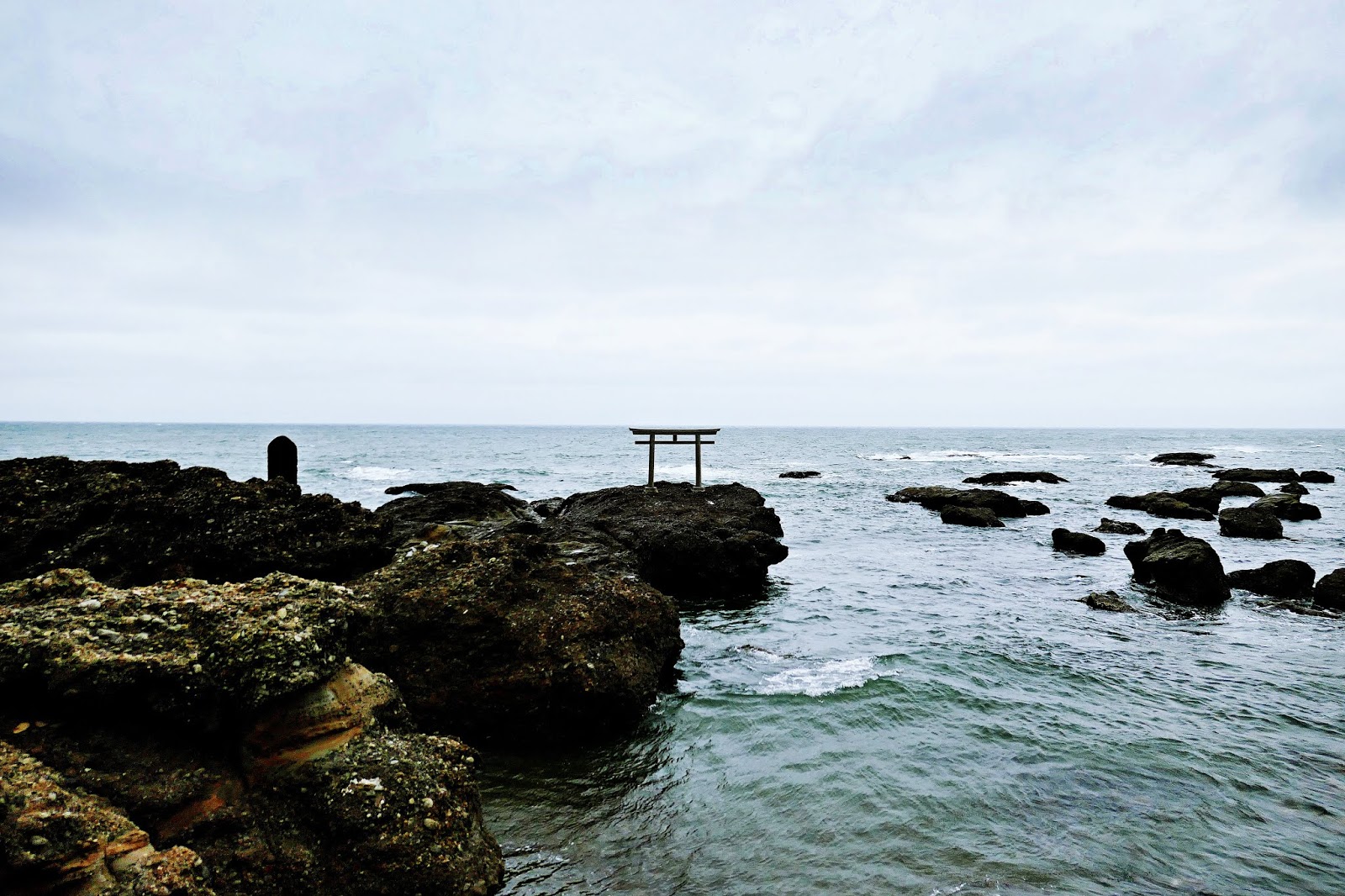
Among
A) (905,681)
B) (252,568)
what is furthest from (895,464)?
(252,568)

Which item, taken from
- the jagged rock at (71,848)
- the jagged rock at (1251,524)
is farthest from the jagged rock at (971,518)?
the jagged rock at (71,848)

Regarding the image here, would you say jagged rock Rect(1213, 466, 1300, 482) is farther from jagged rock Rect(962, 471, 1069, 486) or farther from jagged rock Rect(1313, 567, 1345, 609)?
jagged rock Rect(1313, 567, 1345, 609)

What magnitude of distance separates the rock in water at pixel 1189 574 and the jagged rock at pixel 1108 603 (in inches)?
50.2

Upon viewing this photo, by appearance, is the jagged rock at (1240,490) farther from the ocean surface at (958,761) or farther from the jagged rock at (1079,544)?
the ocean surface at (958,761)

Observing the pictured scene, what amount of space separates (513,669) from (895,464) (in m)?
69.8

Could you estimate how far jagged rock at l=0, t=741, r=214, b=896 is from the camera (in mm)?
3500

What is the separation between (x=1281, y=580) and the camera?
640 inches

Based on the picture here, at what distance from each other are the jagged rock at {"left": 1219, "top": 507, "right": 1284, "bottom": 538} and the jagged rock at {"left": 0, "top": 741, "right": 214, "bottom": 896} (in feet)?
106

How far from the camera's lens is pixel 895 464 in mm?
73188

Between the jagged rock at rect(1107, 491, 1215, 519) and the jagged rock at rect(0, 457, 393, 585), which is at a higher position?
the jagged rock at rect(0, 457, 393, 585)

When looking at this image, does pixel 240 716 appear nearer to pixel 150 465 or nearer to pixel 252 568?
pixel 252 568

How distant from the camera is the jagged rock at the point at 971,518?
29844 mm

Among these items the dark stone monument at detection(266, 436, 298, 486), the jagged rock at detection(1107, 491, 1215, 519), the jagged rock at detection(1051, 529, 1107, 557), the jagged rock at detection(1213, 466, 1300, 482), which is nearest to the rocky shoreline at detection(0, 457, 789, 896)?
the dark stone monument at detection(266, 436, 298, 486)

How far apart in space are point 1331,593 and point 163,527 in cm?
2093
